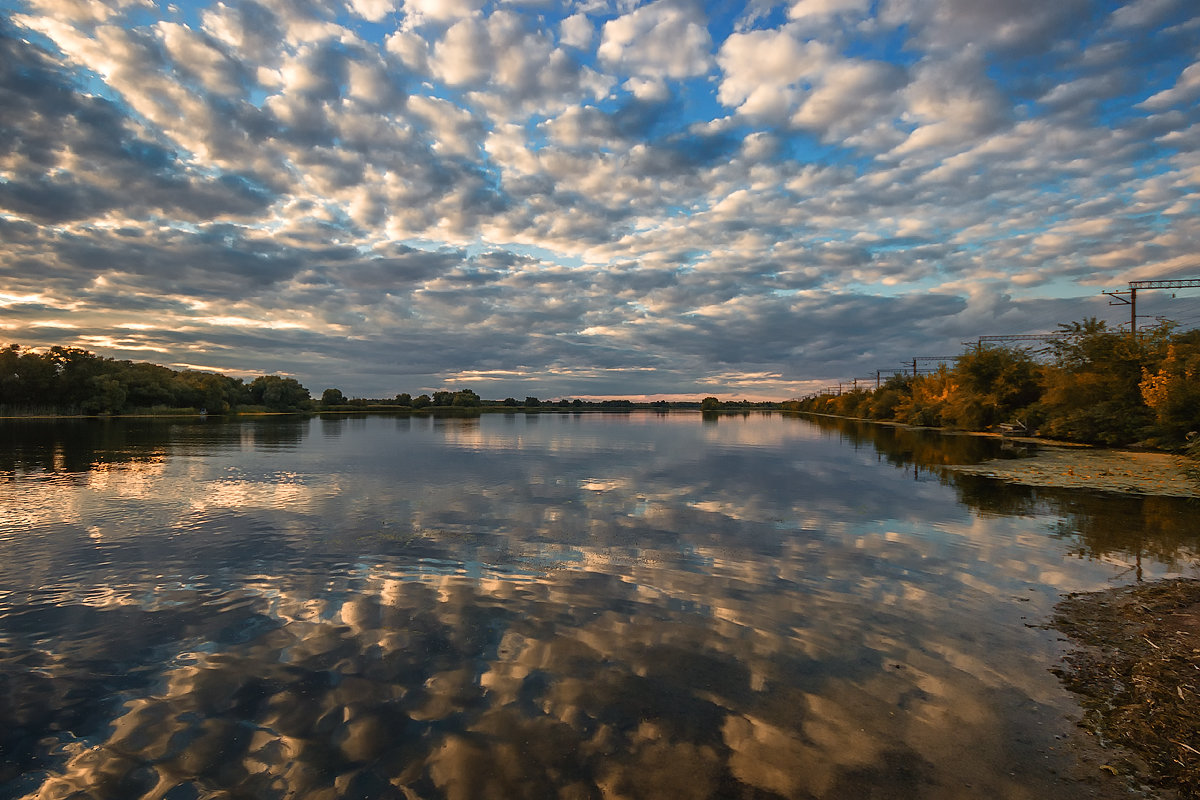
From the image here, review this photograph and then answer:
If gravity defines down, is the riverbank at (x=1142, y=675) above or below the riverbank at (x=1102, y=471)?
above

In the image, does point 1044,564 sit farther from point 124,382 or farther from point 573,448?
point 124,382

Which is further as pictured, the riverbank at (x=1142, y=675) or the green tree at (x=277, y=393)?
the green tree at (x=277, y=393)

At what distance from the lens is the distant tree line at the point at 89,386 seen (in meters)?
106

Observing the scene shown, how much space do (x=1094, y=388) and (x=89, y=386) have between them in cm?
15916

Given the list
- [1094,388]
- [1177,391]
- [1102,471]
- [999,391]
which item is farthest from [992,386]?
[1102,471]

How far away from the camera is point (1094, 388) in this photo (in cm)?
4697

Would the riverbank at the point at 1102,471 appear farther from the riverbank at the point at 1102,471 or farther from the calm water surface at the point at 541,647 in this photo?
the calm water surface at the point at 541,647

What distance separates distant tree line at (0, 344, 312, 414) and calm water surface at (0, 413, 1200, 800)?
403 ft

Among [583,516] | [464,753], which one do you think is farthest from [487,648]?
[583,516]

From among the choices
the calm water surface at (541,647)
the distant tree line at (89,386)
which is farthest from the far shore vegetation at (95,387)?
the calm water surface at (541,647)

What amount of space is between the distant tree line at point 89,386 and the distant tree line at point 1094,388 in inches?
5963

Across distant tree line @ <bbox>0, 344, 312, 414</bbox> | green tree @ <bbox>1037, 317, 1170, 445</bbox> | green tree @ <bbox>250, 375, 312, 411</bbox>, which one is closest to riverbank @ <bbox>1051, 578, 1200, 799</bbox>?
green tree @ <bbox>1037, 317, 1170, 445</bbox>

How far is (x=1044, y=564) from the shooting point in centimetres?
1248

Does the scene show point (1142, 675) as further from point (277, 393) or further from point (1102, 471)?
point (277, 393)
